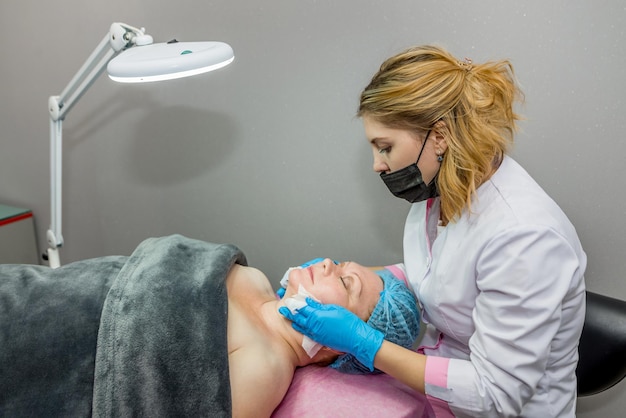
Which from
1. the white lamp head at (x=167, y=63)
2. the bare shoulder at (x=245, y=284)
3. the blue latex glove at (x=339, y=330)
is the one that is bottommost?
the blue latex glove at (x=339, y=330)

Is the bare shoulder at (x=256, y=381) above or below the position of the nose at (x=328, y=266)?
below

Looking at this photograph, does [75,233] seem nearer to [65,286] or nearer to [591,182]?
[65,286]

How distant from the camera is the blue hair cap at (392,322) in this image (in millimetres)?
1229

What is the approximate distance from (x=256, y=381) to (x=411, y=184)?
1.82 feet

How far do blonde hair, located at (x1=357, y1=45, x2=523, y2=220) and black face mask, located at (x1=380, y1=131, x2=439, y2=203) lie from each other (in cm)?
5

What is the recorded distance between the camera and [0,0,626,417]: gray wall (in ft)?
4.33

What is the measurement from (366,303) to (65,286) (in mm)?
713

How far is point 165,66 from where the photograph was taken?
1.09 meters

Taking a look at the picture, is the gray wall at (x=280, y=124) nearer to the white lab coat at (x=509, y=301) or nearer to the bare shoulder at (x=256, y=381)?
the white lab coat at (x=509, y=301)

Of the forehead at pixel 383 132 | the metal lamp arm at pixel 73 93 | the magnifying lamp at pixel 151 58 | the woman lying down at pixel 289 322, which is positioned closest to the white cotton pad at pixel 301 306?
the woman lying down at pixel 289 322

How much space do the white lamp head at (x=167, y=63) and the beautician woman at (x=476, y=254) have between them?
1.18ft

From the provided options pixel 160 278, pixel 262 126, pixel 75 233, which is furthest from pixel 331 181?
pixel 75 233

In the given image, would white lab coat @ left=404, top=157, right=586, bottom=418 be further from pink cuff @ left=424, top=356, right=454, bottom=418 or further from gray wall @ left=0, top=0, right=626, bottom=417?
gray wall @ left=0, top=0, right=626, bottom=417

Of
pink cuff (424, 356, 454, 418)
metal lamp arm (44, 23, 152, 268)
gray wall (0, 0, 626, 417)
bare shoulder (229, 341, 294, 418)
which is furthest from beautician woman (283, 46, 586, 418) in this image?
metal lamp arm (44, 23, 152, 268)
